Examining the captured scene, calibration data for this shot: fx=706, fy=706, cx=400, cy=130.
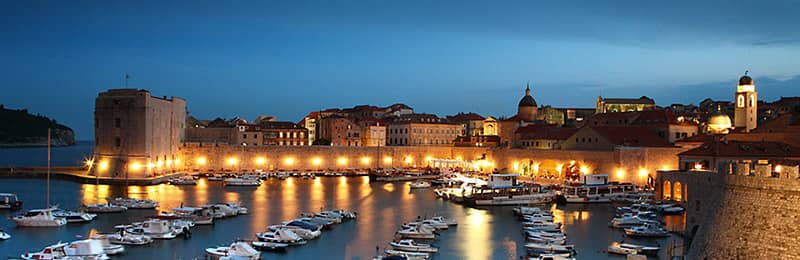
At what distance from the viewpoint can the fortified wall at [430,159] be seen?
34531 millimetres

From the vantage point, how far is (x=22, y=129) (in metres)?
127

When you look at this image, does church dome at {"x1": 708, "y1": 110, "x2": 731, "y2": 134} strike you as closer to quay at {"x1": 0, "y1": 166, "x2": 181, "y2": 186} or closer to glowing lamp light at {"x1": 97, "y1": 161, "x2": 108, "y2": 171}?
quay at {"x1": 0, "y1": 166, "x2": 181, "y2": 186}

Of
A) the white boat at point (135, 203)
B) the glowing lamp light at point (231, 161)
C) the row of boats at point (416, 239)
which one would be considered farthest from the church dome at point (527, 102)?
the white boat at point (135, 203)

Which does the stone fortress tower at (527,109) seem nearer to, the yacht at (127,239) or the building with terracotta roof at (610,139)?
the building with terracotta roof at (610,139)

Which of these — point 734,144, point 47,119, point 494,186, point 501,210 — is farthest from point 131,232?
point 47,119

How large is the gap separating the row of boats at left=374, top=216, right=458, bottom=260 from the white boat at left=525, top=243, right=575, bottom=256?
2.44m

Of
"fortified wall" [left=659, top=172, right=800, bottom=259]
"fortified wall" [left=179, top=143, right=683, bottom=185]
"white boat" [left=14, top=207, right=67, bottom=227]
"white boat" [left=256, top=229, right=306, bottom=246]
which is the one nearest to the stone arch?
"fortified wall" [left=179, top=143, right=683, bottom=185]

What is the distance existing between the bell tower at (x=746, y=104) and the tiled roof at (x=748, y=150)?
45.7ft

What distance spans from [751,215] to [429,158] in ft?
132

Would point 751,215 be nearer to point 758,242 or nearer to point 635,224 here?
point 758,242

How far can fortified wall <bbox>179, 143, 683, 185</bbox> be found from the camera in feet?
113

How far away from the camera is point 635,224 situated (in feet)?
72.7

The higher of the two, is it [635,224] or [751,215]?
[751,215]

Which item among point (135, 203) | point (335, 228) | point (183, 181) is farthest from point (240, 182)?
point (335, 228)
